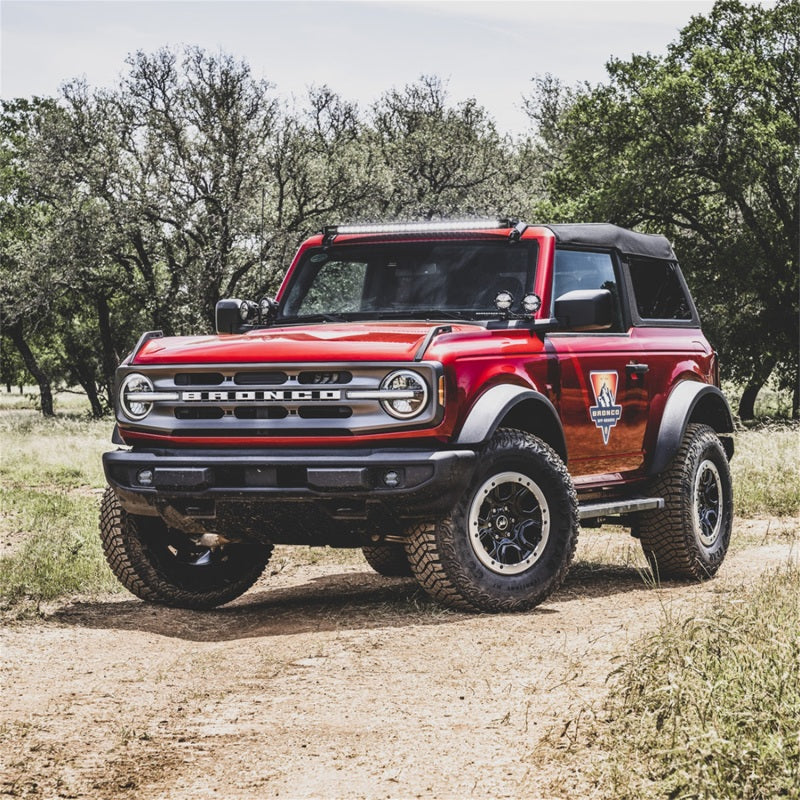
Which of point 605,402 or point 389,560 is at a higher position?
point 605,402

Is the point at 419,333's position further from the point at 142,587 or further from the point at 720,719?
the point at 720,719

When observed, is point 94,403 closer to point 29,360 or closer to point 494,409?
point 29,360

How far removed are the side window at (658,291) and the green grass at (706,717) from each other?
357cm

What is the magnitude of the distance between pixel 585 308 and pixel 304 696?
2936 millimetres

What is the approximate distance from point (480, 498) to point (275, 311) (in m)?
2.28

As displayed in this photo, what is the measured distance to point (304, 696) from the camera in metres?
4.95

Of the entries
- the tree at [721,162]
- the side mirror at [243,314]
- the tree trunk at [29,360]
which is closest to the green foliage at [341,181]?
the tree at [721,162]

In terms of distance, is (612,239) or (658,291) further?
(658,291)

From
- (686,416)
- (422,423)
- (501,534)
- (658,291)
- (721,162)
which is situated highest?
(721,162)

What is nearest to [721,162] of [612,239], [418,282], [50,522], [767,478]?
[767,478]

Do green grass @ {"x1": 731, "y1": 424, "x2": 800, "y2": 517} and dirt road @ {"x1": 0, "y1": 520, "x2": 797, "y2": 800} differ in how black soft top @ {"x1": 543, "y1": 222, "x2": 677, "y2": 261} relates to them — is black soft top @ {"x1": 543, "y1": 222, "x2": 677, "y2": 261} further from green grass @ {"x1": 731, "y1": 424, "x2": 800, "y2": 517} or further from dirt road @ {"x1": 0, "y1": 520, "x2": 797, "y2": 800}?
green grass @ {"x1": 731, "y1": 424, "x2": 800, "y2": 517}

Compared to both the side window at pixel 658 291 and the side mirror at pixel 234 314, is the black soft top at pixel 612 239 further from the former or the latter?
the side mirror at pixel 234 314

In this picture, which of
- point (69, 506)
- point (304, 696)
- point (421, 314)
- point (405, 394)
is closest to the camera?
point (304, 696)

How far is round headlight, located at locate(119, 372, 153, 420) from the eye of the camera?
673cm
